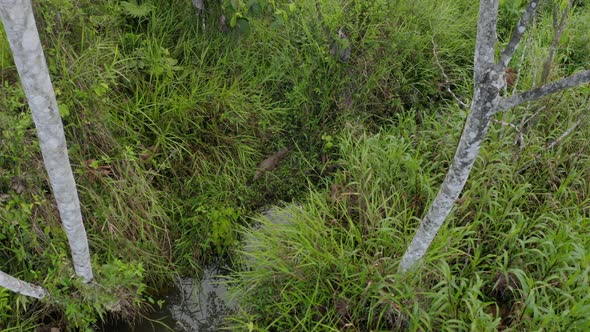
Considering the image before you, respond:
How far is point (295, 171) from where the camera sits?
134 inches

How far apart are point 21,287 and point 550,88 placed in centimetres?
227

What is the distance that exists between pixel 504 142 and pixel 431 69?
1103mm

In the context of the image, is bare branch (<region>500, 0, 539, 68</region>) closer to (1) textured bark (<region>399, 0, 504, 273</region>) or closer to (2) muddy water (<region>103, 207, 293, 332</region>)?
(1) textured bark (<region>399, 0, 504, 273</region>)

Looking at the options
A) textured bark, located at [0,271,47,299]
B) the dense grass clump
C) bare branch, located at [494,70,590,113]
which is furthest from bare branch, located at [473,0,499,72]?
textured bark, located at [0,271,47,299]

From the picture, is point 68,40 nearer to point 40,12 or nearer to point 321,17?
point 40,12

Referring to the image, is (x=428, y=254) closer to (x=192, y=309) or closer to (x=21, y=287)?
(x=192, y=309)

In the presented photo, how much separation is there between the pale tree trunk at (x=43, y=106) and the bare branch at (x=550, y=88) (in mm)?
1596

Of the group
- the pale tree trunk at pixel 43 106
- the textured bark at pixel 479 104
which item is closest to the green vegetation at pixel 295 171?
the pale tree trunk at pixel 43 106

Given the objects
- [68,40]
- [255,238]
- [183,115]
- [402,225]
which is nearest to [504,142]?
[402,225]

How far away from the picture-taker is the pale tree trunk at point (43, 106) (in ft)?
5.00

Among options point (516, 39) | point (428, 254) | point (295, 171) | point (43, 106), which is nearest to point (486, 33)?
point (516, 39)

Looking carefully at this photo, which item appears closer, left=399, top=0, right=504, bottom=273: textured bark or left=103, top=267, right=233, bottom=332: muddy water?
left=399, top=0, right=504, bottom=273: textured bark

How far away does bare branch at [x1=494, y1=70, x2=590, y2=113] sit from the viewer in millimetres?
1567

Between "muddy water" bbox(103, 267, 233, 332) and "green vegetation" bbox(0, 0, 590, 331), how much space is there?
0.10 metres
